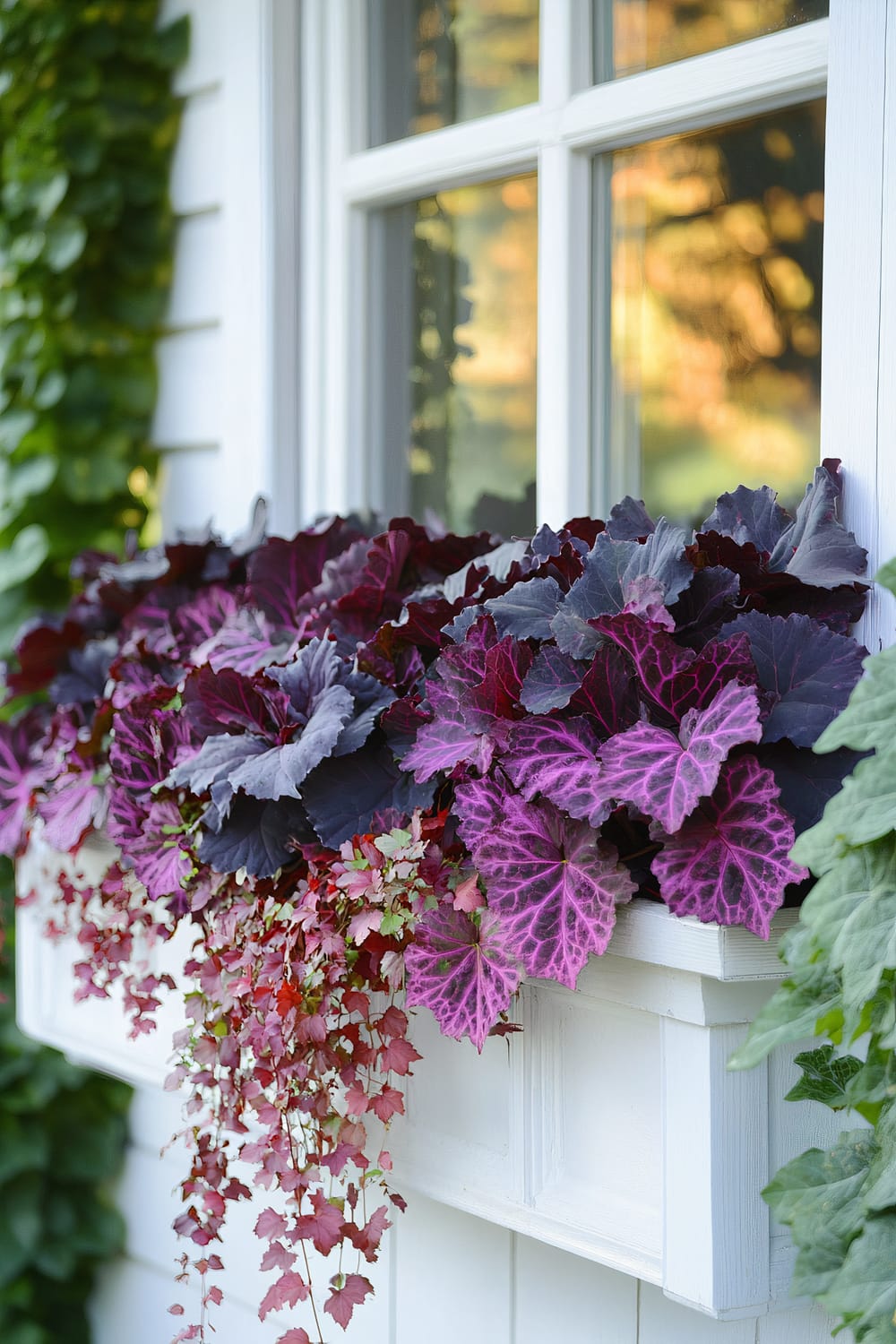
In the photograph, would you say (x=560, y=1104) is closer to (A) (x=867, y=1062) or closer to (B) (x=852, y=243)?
(A) (x=867, y=1062)

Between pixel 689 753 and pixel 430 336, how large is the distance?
940 mm

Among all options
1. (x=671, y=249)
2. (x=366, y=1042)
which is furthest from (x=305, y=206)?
(x=366, y=1042)

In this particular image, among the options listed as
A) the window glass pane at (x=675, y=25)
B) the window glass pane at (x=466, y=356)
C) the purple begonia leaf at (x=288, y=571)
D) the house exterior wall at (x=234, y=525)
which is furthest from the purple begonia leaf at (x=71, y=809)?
the window glass pane at (x=675, y=25)

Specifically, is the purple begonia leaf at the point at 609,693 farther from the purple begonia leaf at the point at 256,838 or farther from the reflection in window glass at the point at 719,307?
the reflection in window glass at the point at 719,307

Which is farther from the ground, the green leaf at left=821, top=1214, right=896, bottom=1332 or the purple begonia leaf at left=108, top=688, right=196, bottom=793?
the purple begonia leaf at left=108, top=688, right=196, bottom=793

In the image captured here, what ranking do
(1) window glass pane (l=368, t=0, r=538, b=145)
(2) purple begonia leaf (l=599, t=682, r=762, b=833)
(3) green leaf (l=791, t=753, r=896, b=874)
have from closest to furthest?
(3) green leaf (l=791, t=753, r=896, b=874)
(2) purple begonia leaf (l=599, t=682, r=762, b=833)
(1) window glass pane (l=368, t=0, r=538, b=145)

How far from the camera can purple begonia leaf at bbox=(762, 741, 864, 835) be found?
811 mm

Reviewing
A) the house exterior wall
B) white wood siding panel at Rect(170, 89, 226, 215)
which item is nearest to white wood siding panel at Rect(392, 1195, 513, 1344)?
the house exterior wall

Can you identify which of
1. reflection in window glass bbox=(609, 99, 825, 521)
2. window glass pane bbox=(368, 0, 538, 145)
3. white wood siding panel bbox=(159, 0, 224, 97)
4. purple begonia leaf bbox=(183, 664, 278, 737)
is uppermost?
white wood siding panel bbox=(159, 0, 224, 97)

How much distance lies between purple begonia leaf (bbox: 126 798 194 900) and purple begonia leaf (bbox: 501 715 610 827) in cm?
34

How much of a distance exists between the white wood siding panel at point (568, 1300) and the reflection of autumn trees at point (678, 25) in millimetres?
1183

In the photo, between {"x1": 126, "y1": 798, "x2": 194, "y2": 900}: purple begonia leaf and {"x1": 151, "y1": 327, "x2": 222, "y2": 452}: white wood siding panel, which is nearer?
{"x1": 126, "y1": 798, "x2": 194, "y2": 900}: purple begonia leaf

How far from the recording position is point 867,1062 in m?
0.71

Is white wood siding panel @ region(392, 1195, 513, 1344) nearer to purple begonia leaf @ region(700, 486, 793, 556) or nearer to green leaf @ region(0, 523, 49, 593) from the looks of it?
purple begonia leaf @ region(700, 486, 793, 556)
